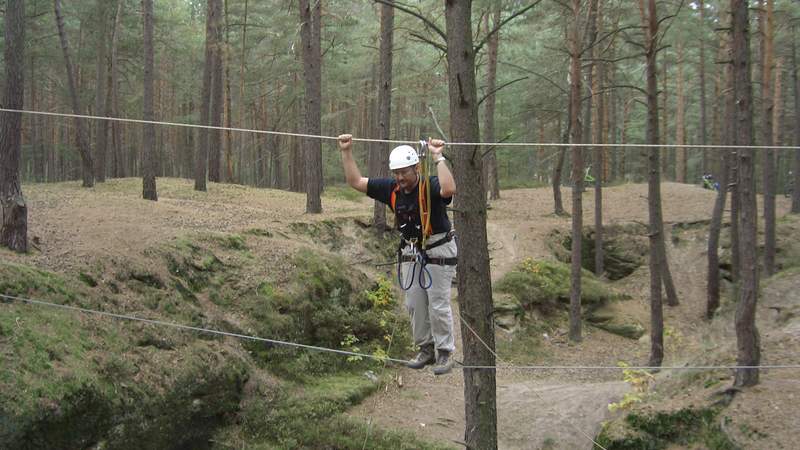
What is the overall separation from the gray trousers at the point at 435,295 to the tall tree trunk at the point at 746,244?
155 inches

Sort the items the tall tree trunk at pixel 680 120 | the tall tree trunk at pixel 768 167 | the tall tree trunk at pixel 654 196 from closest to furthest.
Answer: the tall tree trunk at pixel 654 196 → the tall tree trunk at pixel 768 167 → the tall tree trunk at pixel 680 120

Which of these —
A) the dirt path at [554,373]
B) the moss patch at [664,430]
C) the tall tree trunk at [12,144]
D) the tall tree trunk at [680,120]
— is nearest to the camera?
the moss patch at [664,430]

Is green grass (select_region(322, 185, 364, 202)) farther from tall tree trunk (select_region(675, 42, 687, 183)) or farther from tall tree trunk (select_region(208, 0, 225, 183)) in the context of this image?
tall tree trunk (select_region(675, 42, 687, 183))

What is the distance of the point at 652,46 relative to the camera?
10820 millimetres

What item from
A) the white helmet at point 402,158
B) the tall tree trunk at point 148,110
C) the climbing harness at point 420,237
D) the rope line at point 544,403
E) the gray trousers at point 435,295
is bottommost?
the rope line at point 544,403

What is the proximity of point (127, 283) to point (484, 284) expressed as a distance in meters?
5.39

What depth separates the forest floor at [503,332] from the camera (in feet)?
28.7

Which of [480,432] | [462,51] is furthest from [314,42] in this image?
[480,432]

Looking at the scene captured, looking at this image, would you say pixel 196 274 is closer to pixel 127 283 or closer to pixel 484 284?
pixel 127 283

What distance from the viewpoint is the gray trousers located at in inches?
217

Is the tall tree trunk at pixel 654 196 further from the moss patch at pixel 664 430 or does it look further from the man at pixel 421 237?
the man at pixel 421 237

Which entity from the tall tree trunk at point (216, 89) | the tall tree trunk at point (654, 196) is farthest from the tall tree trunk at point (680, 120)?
the tall tree trunk at point (216, 89)

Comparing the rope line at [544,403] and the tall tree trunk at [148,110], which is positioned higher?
the tall tree trunk at [148,110]

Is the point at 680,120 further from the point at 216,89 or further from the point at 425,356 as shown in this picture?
the point at 425,356
